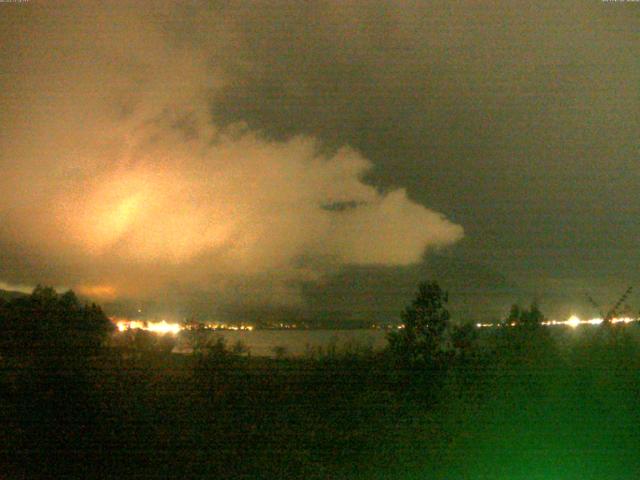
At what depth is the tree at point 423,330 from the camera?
35.7ft

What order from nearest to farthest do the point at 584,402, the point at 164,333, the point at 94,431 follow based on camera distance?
the point at 94,431 → the point at 584,402 → the point at 164,333

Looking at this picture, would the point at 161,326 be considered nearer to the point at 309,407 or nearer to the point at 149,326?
the point at 149,326

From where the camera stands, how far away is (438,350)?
11070mm

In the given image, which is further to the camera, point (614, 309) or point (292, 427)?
point (614, 309)

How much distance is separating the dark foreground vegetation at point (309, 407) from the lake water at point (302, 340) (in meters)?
0.21

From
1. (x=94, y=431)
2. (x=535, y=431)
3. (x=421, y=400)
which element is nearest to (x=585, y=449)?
(x=535, y=431)

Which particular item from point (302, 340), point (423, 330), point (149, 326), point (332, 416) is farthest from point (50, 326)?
point (423, 330)

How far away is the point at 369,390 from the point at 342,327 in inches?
74.0

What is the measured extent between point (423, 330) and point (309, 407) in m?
3.33

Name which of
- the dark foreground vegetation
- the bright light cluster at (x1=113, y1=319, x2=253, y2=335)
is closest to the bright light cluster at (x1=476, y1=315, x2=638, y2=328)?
the dark foreground vegetation

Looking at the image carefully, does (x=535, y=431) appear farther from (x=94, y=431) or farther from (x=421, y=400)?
(x=94, y=431)

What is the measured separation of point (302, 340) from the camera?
1052cm

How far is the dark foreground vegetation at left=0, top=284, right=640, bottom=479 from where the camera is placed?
7402 millimetres

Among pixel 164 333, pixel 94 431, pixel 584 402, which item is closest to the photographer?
pixel 94 431
